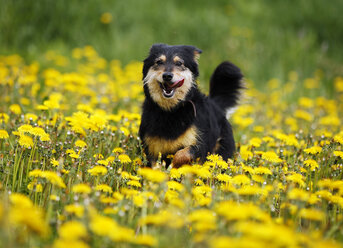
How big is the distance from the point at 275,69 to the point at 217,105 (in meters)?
4.39

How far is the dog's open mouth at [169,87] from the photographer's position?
321cm

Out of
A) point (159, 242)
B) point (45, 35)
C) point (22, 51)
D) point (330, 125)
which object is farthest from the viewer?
point (45, 35)

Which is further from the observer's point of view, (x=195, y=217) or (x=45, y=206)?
(x=45, y=206)

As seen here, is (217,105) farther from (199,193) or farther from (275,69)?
(275,69)

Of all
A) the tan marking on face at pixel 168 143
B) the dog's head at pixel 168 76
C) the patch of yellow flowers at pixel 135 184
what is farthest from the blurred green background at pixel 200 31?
the tan marking on face at pixel 168 143

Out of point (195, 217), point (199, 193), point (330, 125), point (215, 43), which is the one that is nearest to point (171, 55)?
point (199, 193)

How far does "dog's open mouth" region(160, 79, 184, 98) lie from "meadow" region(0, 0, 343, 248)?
495mm

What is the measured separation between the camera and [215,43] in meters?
8.70

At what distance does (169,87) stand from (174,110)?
0.20 meters

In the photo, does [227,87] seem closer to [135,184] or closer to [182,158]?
[182,158]

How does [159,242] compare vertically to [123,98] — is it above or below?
below

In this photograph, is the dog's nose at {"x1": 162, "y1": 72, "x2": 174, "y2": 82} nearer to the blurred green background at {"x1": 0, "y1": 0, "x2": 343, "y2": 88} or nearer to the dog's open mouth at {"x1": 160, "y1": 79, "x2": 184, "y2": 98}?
the dog's open mouth at {"x1": 160, "y1": 79, "x2": 184, "y2": 98}

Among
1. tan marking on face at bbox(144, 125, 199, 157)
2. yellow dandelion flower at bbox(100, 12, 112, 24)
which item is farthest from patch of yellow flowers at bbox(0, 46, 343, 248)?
yellow dandelion flower at bbox(100, 12, 112, 24)

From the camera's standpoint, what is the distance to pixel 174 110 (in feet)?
10.9
